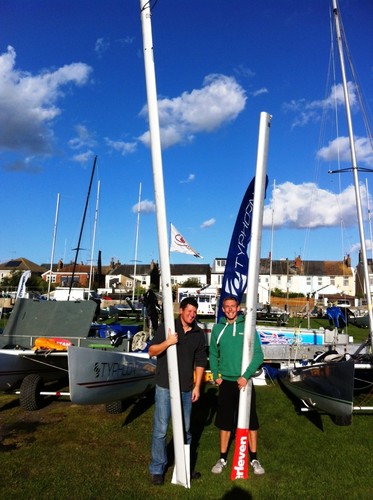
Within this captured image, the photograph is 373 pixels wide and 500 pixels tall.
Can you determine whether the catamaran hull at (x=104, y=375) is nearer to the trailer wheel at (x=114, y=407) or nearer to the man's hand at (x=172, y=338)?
the trailer wheel at (x=114, y=407)

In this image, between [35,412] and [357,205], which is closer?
[35,412]

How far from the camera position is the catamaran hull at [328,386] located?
18.9ft

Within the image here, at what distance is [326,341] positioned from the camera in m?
12.7

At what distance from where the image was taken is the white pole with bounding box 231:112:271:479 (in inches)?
182

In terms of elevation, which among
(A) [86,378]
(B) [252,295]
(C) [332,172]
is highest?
(C) [332,172]

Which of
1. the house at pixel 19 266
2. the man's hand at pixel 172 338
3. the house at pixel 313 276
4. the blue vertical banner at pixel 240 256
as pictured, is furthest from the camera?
the house at pixel 19 266

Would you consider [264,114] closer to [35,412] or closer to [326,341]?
[35,412]

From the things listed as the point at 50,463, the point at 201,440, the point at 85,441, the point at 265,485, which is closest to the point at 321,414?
the point at 201,440

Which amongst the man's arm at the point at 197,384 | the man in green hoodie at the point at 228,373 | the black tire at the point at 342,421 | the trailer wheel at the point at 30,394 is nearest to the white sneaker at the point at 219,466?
the man in green hoodie at the point at 228,373

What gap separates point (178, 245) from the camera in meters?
12.6

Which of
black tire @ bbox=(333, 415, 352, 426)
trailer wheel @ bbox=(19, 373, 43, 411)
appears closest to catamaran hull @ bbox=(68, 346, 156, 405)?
trailer wheel @ bbox=(19, 373, 43, 411)

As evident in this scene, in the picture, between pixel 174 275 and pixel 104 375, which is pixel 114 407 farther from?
pixel 174 275

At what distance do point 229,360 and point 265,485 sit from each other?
53.7 inches

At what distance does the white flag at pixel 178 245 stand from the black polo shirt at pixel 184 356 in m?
7.69
